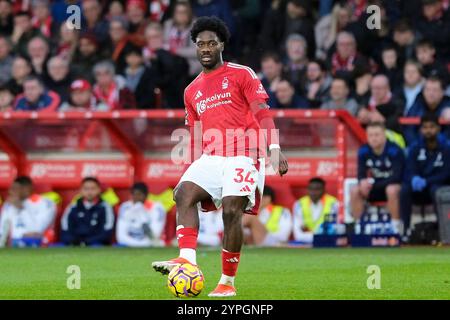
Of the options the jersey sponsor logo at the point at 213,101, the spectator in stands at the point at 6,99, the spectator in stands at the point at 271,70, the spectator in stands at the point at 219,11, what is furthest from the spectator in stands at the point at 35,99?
the jersey sponsor logo at the point at 213,101

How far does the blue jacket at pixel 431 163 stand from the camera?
1881 centimetres

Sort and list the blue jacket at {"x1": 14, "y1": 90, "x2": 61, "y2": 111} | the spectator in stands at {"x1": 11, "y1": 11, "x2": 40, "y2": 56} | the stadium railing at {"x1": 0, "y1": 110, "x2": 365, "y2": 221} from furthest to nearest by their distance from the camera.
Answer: the spectator in stands at {"x1": 11, "y1": 11, "x2": 40, "y2": 56} < the blue jacket at {"x1": 14, "y1": 90, "x2": 61, "y2": 111} < the stadium railing at {"x1": 0, "y1": 110, "x2": 365, "y2": 221}

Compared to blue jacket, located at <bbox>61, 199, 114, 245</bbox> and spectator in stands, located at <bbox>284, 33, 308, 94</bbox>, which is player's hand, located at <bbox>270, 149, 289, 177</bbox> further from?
spectator in stands, located at <bbox>284, 33, 308, 94</bbox>

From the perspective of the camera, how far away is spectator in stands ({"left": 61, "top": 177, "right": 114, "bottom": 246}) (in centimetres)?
1997

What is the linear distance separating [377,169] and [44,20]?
842 cm

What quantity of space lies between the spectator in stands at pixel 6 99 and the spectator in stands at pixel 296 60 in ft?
15.3

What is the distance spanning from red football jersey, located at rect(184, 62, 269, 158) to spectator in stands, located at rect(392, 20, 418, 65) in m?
10.1

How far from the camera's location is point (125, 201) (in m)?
20.7

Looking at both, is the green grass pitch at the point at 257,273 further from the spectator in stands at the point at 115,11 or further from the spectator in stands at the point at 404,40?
the spectator in stands at the point at 115,11

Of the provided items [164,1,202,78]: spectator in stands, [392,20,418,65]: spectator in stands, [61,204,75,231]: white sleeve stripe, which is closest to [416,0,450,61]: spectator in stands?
[392,20,418,65]: spectator in stands

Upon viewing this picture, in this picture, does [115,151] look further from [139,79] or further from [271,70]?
[271,70]

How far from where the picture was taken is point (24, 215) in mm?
20375
